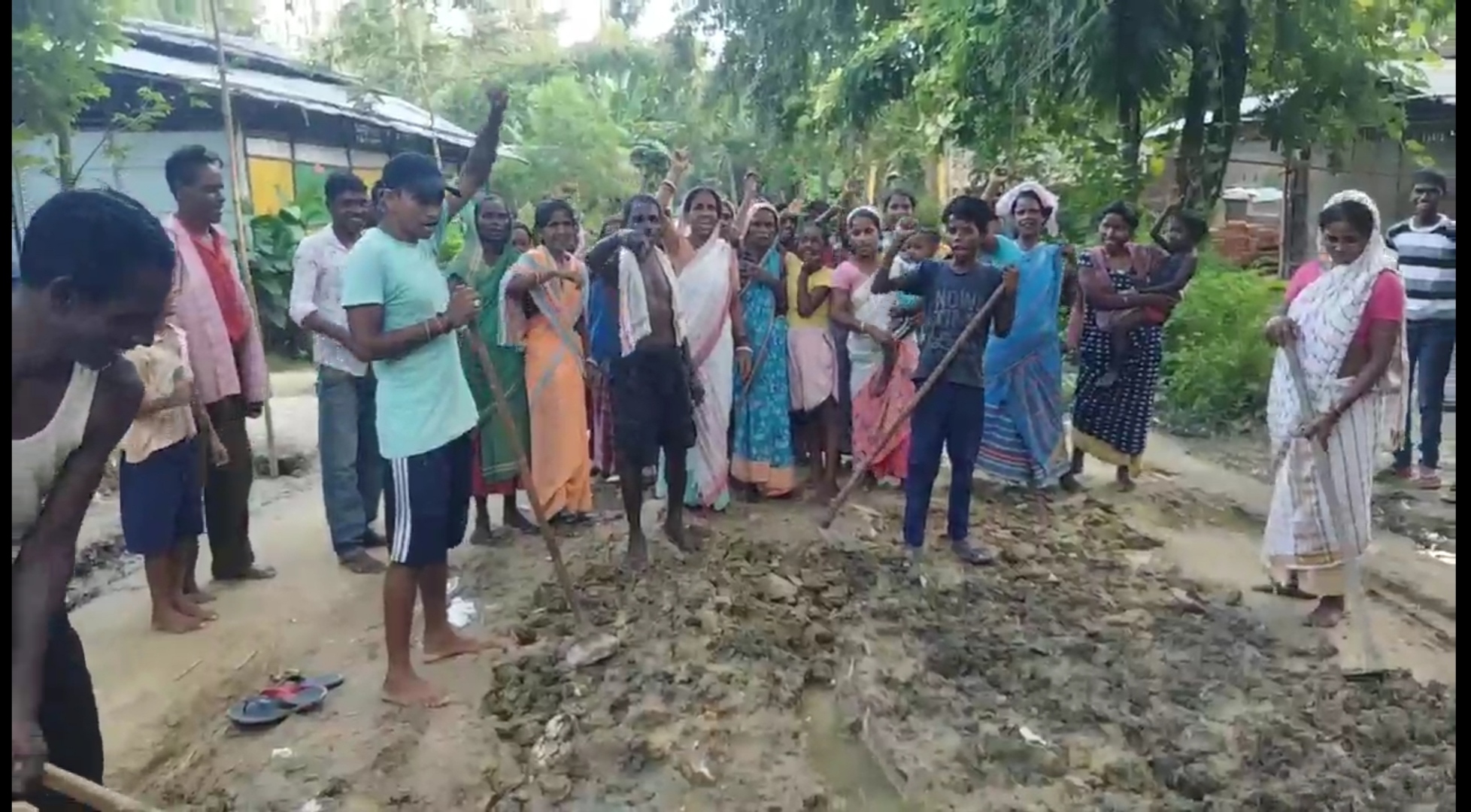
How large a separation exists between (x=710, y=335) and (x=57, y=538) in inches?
137

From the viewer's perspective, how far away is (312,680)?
3695 millimetres

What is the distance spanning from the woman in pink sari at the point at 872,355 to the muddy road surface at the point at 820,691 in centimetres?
109

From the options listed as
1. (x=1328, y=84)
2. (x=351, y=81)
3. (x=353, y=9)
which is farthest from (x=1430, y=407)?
(x=351, y=81)

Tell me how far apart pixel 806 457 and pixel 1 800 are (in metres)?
4.94

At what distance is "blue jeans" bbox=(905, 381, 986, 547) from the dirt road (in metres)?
0.27

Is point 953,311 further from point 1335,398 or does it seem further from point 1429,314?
point 1429,314

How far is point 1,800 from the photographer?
178 cm

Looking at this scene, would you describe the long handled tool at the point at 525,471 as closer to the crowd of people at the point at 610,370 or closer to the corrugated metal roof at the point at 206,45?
the crowd of people at the point at 610,370

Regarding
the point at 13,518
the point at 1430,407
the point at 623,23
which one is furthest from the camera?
the point at 623,23

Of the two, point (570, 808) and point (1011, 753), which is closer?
point (570, 808)

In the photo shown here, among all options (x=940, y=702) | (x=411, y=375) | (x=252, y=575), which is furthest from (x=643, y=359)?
(x=940, y=702)

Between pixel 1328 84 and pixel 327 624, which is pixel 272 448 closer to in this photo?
pixel 327 624

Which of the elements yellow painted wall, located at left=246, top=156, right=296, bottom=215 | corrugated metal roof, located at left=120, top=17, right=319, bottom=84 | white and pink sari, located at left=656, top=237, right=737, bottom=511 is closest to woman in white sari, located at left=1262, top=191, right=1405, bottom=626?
white and pink sari, located at left=656, top=237, right=737, bottom=511

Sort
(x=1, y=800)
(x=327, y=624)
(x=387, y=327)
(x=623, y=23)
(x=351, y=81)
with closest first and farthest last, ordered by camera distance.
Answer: (x=1, y=800) → (x=387, y=327) → (x=327, y=624) → (x=351, y=81) → (x=623, y=23)
